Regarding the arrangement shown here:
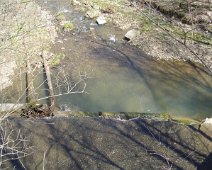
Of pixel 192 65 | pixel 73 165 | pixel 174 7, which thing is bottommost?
pixel 73 165

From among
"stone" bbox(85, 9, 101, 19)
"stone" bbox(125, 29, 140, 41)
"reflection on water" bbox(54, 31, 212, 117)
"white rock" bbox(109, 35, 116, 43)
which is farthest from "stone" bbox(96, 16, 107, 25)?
"reflection on water" bbox(54, 31, 212, 117)

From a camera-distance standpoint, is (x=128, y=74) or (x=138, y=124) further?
(x=128, y=74)

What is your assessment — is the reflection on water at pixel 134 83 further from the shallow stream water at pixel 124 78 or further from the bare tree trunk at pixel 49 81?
the bare tree trunk at pixel 49 81

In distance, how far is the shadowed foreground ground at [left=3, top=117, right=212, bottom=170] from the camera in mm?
7984

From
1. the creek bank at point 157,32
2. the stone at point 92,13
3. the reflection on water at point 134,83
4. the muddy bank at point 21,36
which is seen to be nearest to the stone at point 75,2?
the creek bank at point 157,32

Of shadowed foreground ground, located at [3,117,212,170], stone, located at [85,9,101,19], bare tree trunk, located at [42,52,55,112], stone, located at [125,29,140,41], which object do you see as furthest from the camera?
stone, located at [85,9,101,19]

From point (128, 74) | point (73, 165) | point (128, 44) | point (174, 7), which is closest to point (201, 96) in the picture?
point (128, 74)

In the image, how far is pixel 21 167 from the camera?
7.84 metres

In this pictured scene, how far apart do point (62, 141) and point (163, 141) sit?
2.42m

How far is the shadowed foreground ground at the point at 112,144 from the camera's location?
7.98m

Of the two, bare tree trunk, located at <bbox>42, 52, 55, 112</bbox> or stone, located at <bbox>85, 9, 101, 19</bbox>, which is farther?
stone, located at <bbox>85, 9, 101, 19</bbox>

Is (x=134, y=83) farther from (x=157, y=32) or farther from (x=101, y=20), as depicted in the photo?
(x=101, y=20)

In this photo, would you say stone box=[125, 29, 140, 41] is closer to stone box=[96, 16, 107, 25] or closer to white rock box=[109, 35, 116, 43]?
white rock box=[109, 35, 116, 43]

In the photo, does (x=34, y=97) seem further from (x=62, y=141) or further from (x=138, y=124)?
(x=138, y=124)
